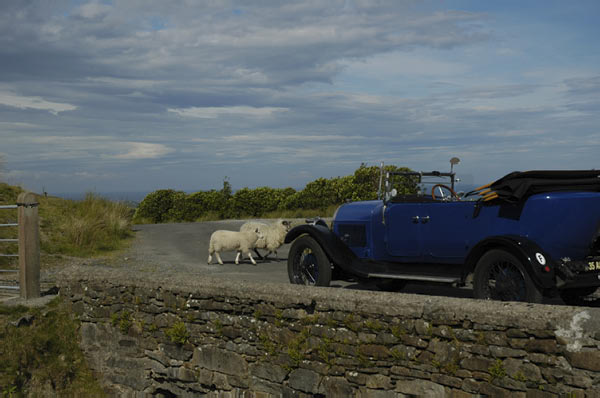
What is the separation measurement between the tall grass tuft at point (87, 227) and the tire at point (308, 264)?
330 inches

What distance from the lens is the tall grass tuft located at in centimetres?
1579

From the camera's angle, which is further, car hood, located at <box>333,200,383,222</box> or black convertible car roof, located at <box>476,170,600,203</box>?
car hood, located at <box>333,200,383,222</box>

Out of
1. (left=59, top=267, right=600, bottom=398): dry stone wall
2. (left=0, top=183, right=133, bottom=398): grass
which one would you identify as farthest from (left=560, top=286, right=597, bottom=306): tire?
(left=0, top=183, right=133, bottom=398): grass

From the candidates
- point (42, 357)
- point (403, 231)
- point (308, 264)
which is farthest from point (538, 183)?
point (42, 357)

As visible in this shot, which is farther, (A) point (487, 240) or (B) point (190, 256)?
(B) point (190, 256)

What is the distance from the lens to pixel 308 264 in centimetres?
897

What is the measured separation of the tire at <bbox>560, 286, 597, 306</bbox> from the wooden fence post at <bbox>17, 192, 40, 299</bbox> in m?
8.55

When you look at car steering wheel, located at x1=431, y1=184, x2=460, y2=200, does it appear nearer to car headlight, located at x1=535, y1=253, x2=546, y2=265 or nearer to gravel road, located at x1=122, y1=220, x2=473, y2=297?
gravel road, located at x1=122, y1=220, x2=473, y2=297

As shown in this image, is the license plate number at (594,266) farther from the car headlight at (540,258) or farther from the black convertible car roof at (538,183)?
the black convertible car roof at (538,183)

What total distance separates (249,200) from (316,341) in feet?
73.4

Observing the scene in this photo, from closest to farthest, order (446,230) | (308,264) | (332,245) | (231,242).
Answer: (446,230) → (332,245) → (308,264) → (231,242)

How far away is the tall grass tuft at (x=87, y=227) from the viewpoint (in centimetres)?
1579

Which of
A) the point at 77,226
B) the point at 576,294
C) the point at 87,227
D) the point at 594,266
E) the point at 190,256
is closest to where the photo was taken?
the point at 594,266

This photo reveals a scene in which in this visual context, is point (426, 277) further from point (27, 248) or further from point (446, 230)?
point (27, 248)
